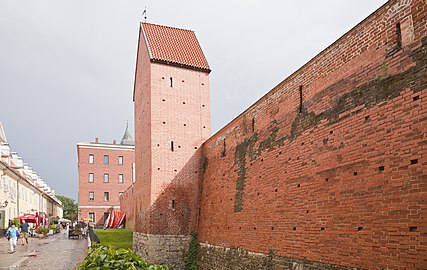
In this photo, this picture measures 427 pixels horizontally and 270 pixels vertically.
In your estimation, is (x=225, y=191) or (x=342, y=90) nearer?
(x=342, y=90)

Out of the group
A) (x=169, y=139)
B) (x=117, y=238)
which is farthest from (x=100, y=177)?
(x=169, y=139)

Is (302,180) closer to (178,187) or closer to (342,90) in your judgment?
(342,90)

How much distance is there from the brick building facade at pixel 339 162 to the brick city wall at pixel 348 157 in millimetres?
21

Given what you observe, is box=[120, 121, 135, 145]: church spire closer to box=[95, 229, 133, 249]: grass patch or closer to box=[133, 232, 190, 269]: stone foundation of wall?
box=[95, 229, 133, 249]: grass patch

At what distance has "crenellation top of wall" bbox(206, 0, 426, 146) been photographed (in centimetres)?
634

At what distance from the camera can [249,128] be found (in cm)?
1249

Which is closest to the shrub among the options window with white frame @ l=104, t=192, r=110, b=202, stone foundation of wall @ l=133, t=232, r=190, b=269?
stone foundation of wall @ l=133, t=232, r=190, b=269

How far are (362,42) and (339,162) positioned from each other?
2.26m

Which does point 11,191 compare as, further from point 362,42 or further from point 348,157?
point 362,42

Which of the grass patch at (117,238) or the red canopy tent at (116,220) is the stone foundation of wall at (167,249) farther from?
the red canopy tent at (116,220)

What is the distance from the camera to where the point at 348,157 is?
7.38 m

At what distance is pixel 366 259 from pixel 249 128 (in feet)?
21.1

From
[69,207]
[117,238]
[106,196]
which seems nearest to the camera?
[117,238]

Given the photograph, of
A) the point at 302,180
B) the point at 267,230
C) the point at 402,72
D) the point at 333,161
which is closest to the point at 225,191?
the point at 267,230
